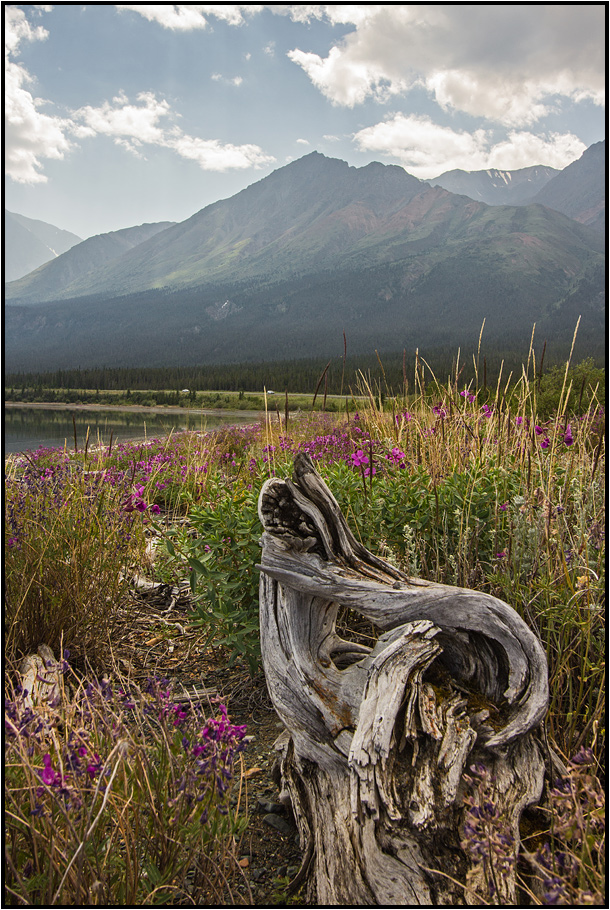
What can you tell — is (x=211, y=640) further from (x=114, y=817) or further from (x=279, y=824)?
(x=114, y=817)

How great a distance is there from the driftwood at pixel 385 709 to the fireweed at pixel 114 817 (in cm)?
38

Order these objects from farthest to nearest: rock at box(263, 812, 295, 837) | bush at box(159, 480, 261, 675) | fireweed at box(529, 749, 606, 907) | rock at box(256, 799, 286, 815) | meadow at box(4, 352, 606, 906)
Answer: bush at box(159, 480, 261, 675)
rock at box(256, 799, 286, 815)
rock at box(263, 812, 295, 837)
meadow at box(4, 352, 606, 906)
fireweed at box(529, 749, 606, 907)

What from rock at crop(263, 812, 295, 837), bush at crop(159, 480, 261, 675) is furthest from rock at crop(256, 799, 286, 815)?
bush at crop(159, 480, 261, 675)

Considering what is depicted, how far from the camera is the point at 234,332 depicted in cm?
14588

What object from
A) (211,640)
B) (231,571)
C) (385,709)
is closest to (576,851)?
(385,709)

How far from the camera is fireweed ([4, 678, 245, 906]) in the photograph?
1350mm

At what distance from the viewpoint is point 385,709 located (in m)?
1.76

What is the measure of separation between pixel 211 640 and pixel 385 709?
1.60 m

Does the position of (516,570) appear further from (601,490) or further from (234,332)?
(234,332)

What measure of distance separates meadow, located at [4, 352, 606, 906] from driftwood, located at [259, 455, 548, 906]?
0.18 meters

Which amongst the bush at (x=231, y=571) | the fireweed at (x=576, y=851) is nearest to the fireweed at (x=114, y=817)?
the fireweed at (x=576, y=851)

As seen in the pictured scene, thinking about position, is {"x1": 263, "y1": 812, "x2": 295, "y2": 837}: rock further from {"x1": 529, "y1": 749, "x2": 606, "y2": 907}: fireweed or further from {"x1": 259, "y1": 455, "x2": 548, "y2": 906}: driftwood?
{"x1": 529, "y1": 749, "x2": 606, "y2": 907}: fireweed

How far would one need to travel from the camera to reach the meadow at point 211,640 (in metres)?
1.41

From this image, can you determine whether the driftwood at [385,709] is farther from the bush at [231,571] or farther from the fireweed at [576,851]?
the bush at [231,571]
